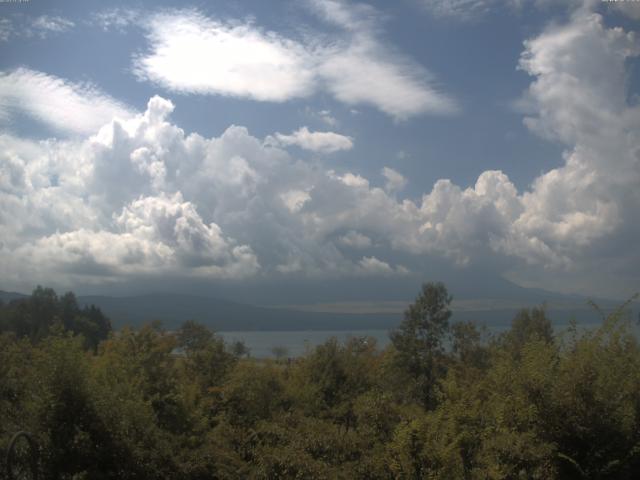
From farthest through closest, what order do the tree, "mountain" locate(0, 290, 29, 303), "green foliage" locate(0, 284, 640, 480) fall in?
"mountain" locate(0, 290, 29, 303), the tree, "green foliage" locate(0, 284, 640, 480)

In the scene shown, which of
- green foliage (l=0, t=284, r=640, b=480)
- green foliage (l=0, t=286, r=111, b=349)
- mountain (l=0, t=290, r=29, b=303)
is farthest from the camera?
mountain (l=0, t=290, r=29, b=303)

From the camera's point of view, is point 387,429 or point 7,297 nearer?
point 387,429

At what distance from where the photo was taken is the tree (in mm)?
Result: 40125

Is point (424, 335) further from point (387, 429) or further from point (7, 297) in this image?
point (7, 297)

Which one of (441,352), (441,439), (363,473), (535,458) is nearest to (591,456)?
(535,458)

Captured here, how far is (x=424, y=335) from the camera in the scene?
4141cm

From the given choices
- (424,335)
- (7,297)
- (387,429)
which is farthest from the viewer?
(7,297)

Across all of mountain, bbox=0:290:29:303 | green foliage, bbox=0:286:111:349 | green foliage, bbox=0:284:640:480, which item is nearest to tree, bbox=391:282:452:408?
green foliage, bbox=0:284:640:480

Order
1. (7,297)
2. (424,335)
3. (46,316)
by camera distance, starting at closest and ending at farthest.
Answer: (424,335), (46,316), (7,297)

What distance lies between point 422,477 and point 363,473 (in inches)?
50.3

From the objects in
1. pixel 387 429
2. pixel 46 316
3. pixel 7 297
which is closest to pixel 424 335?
pixel 387 429

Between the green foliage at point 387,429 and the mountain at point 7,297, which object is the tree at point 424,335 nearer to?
the green foliage at point 387,429

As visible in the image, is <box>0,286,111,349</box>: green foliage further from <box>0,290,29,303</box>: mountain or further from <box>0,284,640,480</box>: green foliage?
<box>0,284,640,480</box>: green foliage

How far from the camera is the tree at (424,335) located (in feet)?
132
